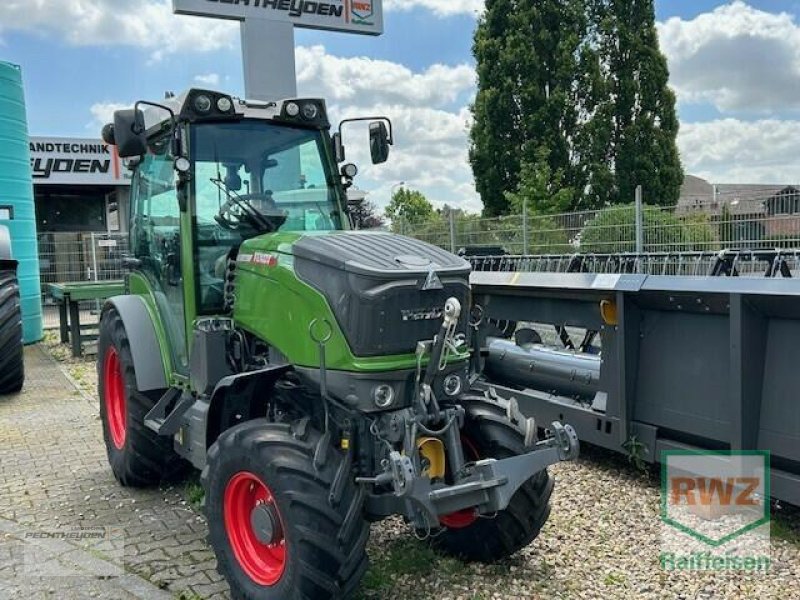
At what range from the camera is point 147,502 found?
4605 millimetres

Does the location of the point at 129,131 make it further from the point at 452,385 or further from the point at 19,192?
the point at 19,192

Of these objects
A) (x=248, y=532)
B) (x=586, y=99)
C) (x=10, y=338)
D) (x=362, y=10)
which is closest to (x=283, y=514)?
(x=248, y=532)

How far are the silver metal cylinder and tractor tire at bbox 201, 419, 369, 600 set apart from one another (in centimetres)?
249

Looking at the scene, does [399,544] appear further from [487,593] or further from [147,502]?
[147,502]

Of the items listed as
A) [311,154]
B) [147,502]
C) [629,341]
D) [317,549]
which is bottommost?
[147,502]

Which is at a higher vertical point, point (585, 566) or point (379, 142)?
point (379, 142)

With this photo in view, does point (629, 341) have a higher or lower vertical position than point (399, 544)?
higher

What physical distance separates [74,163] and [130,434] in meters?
17.0

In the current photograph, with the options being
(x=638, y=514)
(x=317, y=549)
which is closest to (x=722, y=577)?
(x=638, y=514)

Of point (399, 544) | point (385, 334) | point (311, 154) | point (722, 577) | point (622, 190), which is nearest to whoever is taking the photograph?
point (385, 334)

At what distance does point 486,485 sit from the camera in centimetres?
296

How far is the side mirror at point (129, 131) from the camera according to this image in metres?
4.02

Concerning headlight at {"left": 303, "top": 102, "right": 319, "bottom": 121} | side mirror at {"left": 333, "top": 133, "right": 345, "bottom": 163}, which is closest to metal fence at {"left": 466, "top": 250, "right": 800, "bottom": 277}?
side mirror at {"left": 333, "top": 133, "right": 345, "bottom": 163}

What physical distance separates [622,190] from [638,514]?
677 inches
